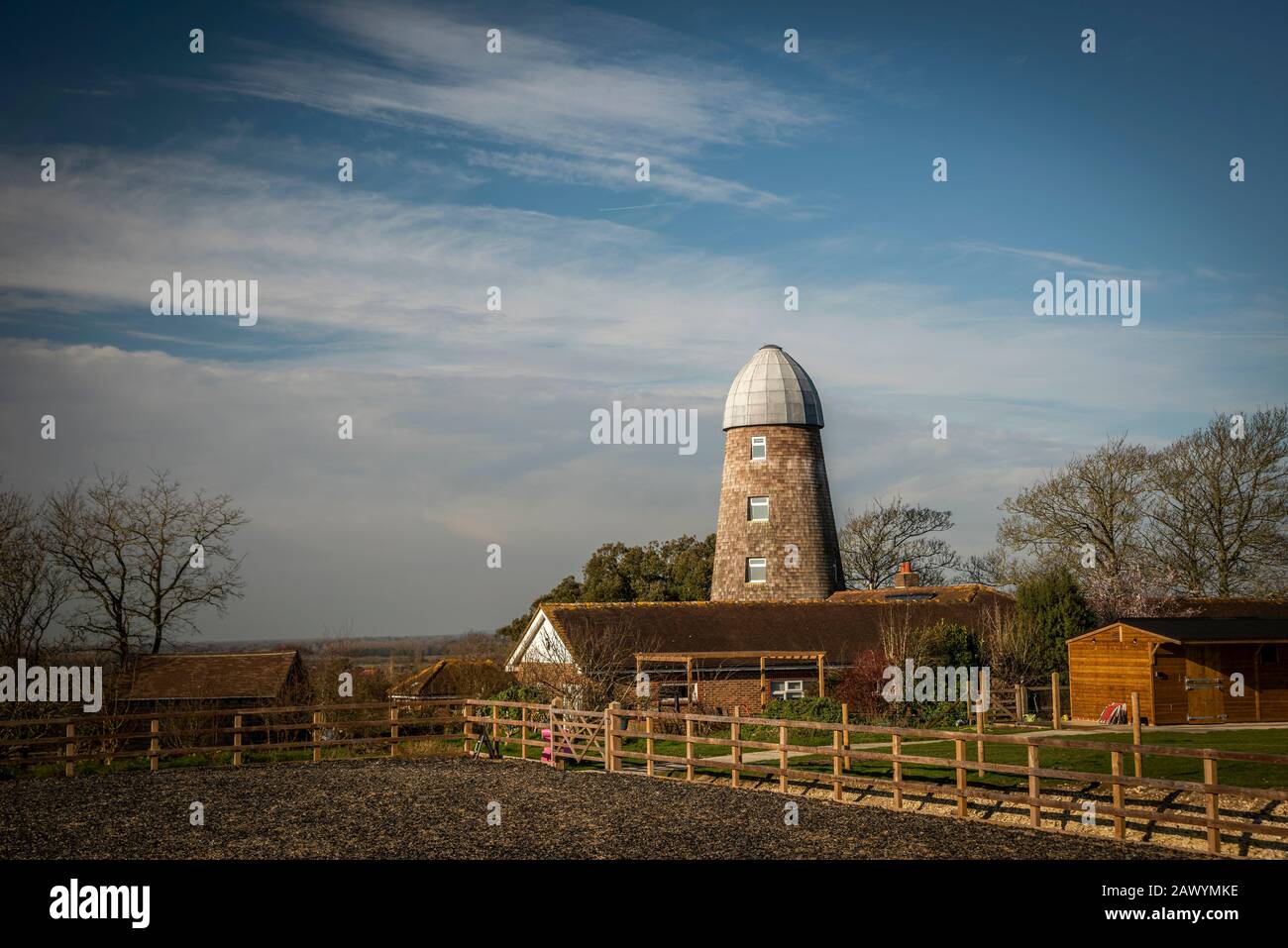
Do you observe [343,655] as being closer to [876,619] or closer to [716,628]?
[716,628]

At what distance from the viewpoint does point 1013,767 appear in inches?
634

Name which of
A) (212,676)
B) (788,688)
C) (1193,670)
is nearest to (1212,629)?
(1193,670)

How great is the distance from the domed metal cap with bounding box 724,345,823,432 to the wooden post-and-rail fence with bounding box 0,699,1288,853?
53.5 ft

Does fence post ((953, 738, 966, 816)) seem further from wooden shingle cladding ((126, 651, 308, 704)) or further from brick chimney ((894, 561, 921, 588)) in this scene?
brick chimney ((894, 561, 921, 588))

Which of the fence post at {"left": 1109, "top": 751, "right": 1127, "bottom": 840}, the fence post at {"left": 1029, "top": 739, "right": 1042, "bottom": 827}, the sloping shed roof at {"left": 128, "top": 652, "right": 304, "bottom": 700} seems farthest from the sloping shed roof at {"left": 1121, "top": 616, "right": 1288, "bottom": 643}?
the sloping shed roof at {"left": 128, "top": 652, "right": 304, "bottom": 700}

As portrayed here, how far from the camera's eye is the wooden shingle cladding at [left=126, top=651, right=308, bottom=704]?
34188 millimetres

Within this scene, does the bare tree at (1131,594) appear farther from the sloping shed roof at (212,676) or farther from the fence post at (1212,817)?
the fence post at (1212,817)

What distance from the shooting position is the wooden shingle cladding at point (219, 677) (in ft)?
112

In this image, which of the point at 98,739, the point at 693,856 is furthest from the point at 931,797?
the point at 98,739

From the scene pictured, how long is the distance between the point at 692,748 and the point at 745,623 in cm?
1810

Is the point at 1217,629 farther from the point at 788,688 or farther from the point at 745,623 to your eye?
the point at 745,623

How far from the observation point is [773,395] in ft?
153

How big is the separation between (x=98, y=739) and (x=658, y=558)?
34.9 meters

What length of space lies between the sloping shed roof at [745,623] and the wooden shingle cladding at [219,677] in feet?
25.9
